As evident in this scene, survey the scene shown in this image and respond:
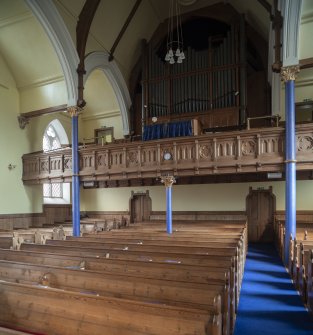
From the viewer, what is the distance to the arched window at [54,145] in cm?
1379

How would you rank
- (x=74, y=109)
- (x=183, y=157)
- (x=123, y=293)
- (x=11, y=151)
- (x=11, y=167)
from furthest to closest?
(x=11, y=151) → (x=11, y=167) → (x=74, y=109) → (x=183, y=157) → (x=123, y=293)

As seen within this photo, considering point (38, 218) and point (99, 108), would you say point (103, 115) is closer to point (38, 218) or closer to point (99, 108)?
point (99, 108)

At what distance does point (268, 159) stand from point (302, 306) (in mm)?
4504

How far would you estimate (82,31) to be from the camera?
10.2m

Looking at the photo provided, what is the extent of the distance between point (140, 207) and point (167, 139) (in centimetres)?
502

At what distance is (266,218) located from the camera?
37.8ft

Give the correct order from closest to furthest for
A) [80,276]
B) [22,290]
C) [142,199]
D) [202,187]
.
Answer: [22,290] < [80,276] < [202,187] < [142,199]

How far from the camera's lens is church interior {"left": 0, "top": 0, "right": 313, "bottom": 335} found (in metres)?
5.49

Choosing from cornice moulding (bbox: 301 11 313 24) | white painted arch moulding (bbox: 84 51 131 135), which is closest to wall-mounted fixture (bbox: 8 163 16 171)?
white painted arch moulding (bbox: 84 51 131 135)

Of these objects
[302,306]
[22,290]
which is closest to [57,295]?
[22,290]

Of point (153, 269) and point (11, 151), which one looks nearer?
point (153, 269)

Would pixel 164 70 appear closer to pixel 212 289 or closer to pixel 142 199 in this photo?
pixel 142 199

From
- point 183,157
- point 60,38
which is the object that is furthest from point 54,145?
point 183,157

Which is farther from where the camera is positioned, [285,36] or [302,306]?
[285,36]
